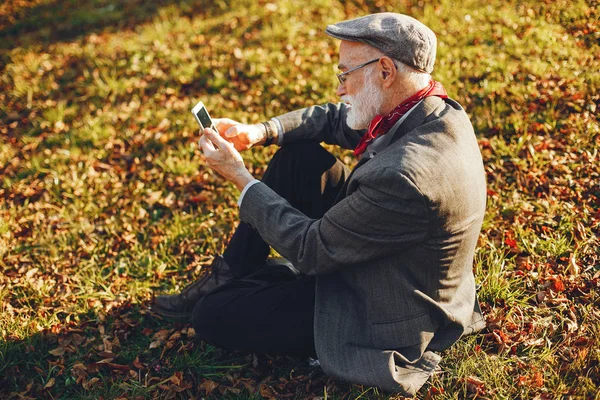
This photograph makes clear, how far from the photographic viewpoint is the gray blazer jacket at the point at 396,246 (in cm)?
239

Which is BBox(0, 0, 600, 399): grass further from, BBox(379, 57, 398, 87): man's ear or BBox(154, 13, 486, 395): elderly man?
BBox(379, 57, 398, 87): man's ear

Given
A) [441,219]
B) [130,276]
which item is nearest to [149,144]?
[130,276]

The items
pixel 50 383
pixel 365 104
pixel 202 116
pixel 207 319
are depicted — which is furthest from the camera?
pixel 50 383

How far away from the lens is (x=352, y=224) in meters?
2.48

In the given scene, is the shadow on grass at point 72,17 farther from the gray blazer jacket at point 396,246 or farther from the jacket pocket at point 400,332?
the jacket pocket at point 400,332

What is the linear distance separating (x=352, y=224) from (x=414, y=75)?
82 centimetres

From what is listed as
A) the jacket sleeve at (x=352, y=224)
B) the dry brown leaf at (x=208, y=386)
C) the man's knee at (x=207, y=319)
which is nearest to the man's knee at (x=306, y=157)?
the jacket sleeve at (x=352, y=224)

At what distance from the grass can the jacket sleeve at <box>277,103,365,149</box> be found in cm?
122

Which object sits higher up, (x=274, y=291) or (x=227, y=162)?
Result: (x=227, y=162)

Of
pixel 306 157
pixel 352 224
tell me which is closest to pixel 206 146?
pixel 306 157

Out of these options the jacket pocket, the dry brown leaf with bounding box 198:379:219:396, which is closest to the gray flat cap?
the jacket pocket

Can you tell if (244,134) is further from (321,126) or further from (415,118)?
(415,118)

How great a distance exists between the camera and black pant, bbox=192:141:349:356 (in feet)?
9.57

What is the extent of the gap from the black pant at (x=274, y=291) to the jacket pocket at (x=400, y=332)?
382 mm
